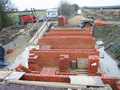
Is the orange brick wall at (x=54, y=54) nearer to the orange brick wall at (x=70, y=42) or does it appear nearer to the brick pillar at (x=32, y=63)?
the brick pillar at (x=32, y=63)

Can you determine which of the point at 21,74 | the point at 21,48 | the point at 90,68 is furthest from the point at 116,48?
the point at 21,74

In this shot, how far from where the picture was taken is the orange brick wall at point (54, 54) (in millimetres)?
7949

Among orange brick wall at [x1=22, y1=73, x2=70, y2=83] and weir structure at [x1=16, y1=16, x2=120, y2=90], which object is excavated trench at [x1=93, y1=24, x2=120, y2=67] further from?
orange brick wall at [x1=22, y1=73, x2=70, y2=83]

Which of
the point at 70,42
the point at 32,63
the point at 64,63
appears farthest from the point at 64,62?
the point at 70,42

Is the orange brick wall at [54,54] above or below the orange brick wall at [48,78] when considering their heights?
below

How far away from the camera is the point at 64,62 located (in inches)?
286

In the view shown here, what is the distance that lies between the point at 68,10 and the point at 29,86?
27.0 meters

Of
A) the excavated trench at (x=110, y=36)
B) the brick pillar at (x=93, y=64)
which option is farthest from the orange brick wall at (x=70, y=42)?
the excavated trench at (x=110, y=36)

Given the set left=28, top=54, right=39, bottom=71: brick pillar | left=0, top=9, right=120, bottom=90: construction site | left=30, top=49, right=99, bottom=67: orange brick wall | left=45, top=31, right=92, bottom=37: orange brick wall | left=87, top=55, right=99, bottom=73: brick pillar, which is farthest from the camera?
left=45, top=31, right=92, bottom=37: orange brick wall

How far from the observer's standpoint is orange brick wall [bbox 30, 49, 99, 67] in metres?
7.95

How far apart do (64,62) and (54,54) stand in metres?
1.14

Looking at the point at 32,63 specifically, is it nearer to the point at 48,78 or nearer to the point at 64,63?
the point at 64,63

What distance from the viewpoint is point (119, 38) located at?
625 inches

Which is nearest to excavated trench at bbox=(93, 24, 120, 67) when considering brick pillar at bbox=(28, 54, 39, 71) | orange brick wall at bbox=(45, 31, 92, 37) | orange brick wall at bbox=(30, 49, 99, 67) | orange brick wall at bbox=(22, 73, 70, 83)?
orange brick wall at bbox=(45, 31, 92, 37)
